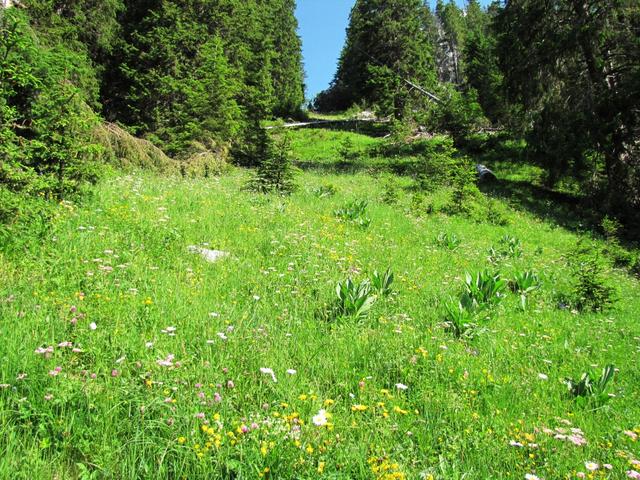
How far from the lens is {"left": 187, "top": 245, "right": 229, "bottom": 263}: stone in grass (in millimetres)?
5891

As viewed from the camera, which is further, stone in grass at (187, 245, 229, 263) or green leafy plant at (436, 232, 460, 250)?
green leafy plant at (436, 232, 460, 250)

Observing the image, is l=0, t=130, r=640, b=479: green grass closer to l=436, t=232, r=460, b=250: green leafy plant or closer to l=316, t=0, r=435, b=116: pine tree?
l=436, t=232, r=460, b=250: green leafy plant

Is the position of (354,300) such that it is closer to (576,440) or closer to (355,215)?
(576,440)

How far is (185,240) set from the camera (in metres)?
6.34

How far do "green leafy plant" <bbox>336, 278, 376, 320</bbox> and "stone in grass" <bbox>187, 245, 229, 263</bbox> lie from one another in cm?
196

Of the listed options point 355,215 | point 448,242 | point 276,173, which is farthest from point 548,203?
point 355,215

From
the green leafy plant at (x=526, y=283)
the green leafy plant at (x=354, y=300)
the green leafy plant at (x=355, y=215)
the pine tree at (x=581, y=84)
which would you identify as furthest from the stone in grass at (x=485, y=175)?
the green leafy plant at (x=354, y=300)

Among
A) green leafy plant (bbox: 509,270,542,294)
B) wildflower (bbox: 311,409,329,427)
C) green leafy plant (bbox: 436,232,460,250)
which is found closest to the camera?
wildflower (bbox: 311,409,329,427)

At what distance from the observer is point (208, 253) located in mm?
6008

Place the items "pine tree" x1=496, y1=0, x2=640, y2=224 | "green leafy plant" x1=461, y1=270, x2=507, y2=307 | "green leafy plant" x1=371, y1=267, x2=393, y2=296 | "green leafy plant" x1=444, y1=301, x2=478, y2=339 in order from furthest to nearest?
1. "pine tree" x1=496, y1=0, x2=640, y2=224
2. "green leafy plant" x1=461, y1=270, x2=507, y2=307
3. "green leafy plant" x1=371, y1=267, x2=393, y2=296
4. "green leafy plant" x1=444, y1=301, x2=478, y2=339

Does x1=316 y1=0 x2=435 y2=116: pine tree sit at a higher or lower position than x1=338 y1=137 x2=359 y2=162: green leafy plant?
higher

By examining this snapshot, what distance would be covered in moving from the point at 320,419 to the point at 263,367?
809 millimetres

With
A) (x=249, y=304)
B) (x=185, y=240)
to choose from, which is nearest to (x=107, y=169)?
(x=185, y=240)

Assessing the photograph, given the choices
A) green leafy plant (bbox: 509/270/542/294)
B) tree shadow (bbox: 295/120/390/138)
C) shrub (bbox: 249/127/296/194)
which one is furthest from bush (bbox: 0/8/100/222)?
tree shadow (bbox: 295/120/390/138)
